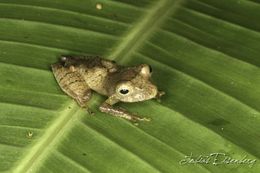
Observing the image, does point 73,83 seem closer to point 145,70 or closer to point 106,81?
point 106,81

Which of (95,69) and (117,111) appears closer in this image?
(117,111)

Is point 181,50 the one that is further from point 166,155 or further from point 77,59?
point 166,155

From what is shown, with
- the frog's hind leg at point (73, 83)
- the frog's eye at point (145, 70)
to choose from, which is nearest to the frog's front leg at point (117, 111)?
the frog's hind leg at point (73, 83)

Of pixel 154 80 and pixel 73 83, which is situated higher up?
pixel 154 80

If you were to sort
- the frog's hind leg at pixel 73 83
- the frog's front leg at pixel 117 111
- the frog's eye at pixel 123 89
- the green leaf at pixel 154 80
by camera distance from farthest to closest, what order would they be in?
1. the frog's eye at pixel 123 89
2. the frog's hind leg at pixel 73 83
3. the frog's front leg at pixel 117 111
4. the green leaf at pixel 154 80

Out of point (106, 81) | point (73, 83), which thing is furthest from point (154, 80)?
point (73, 83)

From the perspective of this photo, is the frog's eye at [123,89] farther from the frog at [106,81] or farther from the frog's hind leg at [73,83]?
the frog's hind leg at [73,83]
